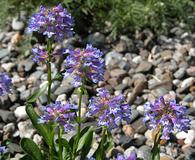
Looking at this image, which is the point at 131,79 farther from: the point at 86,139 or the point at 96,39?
the point at 86,139

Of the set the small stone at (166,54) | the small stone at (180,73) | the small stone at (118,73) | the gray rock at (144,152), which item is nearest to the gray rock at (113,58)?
the small stone at (118,73)

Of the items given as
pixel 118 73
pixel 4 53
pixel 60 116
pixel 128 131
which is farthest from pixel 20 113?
pixel 60 116

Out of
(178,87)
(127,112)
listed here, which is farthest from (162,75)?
(127,112)

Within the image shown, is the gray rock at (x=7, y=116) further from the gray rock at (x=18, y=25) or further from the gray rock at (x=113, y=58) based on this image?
the gray rock at (x=18, y=25)

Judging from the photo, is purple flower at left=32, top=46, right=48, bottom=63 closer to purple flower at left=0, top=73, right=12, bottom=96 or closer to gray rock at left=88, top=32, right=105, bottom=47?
purple flower at left=0, top=73, right=12, bottom=96

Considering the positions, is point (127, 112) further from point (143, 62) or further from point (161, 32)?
point (161, 32)

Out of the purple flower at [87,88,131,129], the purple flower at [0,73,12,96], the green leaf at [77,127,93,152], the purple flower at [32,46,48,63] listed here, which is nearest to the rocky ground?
the green leaf at [77,127,93,152]
